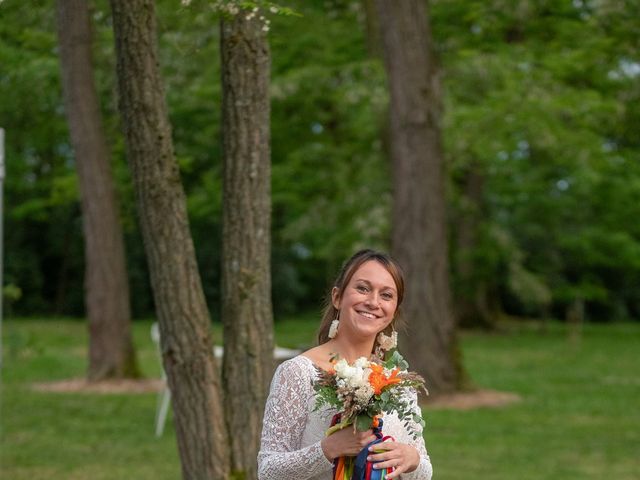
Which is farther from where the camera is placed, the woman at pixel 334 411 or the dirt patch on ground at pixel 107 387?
the dirt patch on ground at pixel 107 387

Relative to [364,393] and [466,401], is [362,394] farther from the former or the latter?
[466,401]

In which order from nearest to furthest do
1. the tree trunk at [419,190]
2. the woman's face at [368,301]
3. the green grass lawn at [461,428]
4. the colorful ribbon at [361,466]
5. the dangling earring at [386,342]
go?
the colorful ribbon at [361,466] < the woman's face at [368,301] < the dangling earring at [386,342] < the green grass lawn at [461,428] < the tree trunk at [419,190]

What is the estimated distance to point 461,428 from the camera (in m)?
13.7

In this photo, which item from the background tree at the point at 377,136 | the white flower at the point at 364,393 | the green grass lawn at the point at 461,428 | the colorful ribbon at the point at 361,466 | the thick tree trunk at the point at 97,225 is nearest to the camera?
the white flower at the point at 364,393

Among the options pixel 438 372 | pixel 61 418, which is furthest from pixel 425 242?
pixel 61 418

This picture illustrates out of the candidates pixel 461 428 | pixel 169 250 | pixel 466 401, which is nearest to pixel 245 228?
pixel 169 250

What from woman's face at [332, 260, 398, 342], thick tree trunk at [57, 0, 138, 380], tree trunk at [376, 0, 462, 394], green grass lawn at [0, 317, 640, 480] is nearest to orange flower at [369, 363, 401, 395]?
woman's face at [332, 260, 398, 342]

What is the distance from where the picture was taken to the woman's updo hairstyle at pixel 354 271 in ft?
13.1

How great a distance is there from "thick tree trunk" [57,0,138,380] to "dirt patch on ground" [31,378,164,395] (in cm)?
16

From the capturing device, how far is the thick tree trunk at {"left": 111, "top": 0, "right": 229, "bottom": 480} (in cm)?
624

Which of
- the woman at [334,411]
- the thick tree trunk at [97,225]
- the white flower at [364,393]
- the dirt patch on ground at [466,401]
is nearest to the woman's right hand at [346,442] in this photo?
the woman at [334,411]

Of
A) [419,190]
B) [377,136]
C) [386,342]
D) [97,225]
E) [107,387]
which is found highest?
[377,136]

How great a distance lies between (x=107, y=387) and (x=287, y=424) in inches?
573

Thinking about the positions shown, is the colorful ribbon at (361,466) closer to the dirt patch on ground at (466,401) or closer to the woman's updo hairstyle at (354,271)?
the woman's updo hairstyle at (354,271)
